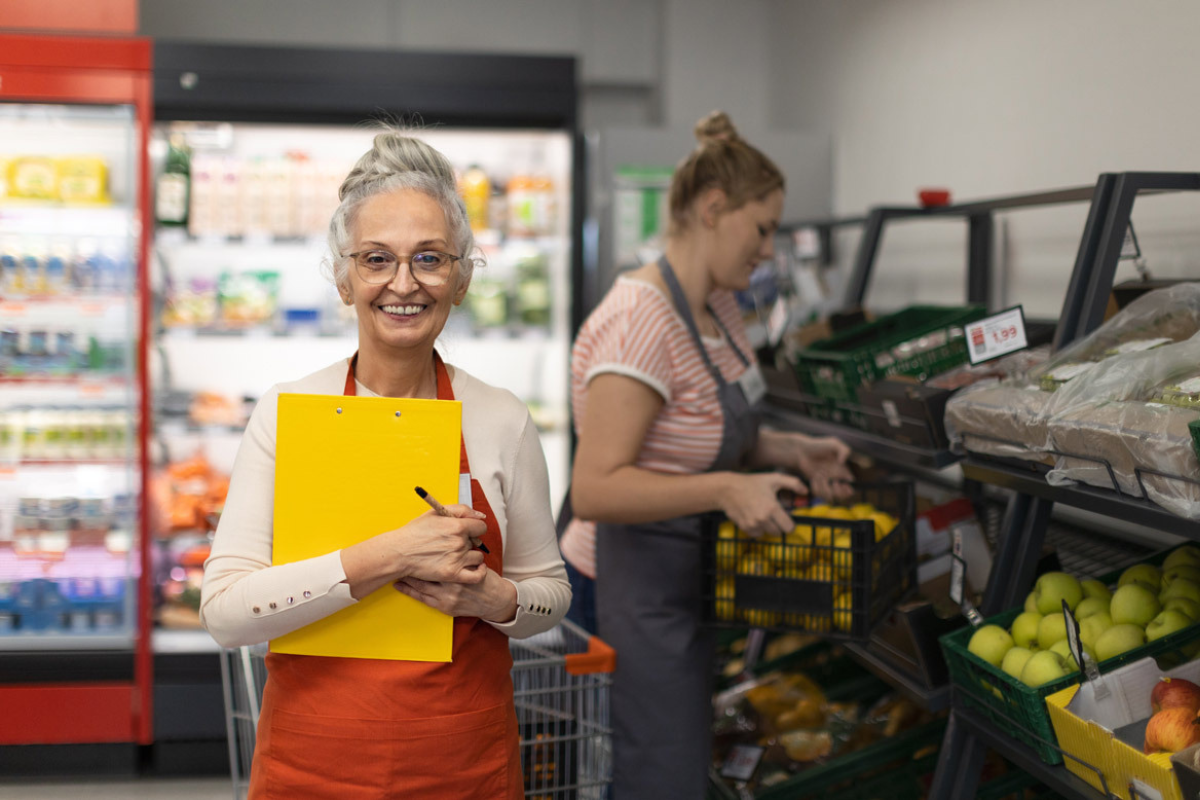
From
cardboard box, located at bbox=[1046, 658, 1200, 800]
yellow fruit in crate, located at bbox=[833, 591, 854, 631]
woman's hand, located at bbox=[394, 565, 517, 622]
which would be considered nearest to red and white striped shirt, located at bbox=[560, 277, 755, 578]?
yellow fruit in crate, located at bbox=[833, 591, 854, 631]

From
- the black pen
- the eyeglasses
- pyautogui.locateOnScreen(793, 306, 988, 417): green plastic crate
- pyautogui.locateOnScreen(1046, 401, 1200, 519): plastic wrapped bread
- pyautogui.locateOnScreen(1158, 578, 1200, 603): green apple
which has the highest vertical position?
the eyeglasses

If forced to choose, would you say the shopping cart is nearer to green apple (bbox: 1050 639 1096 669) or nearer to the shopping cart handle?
the shopping cart handle

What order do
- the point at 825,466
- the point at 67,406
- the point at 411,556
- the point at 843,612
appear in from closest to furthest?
the point at 411,556 → the point at 843,612 → the point at 825,466 → the point at 67,406

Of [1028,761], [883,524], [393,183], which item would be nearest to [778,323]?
[883,524]

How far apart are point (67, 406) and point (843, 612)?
2810 millimetres

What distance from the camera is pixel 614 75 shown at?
5230 mm

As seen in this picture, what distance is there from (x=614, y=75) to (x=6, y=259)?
9.93 feet

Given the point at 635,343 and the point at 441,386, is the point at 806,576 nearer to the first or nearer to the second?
the point at 635,343

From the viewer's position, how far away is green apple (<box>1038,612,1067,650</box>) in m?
1.68

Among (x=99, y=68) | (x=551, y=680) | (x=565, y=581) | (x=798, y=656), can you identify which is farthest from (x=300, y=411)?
(x=99, y=68)

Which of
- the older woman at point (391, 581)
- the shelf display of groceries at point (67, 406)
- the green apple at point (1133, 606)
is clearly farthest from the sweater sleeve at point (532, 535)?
the shelf display of groceries at point (67, 406)

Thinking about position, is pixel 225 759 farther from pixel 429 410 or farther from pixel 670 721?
pixel 429 410

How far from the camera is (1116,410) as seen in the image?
58.8 inches

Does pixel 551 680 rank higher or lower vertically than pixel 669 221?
lower
